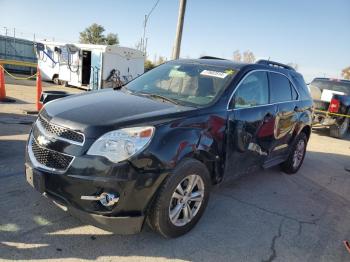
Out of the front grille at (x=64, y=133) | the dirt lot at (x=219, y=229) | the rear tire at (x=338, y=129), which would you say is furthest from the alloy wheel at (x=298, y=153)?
the rear tire at (x=338, y=129)

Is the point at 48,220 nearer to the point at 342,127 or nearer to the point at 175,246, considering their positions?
the point at 175,246

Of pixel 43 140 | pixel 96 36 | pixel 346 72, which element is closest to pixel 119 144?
pixel 43 140

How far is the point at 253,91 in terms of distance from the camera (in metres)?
4.28

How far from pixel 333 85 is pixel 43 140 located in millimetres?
11654

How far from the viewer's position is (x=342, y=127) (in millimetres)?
11211

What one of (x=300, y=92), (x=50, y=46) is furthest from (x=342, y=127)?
(x=50, y=46)

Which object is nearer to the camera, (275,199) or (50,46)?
(275,199)

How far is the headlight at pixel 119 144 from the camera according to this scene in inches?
108

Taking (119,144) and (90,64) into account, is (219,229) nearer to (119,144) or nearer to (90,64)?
(119,144)

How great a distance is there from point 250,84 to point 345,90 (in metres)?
9.35

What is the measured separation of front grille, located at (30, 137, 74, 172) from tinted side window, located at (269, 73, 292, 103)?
2.98 m

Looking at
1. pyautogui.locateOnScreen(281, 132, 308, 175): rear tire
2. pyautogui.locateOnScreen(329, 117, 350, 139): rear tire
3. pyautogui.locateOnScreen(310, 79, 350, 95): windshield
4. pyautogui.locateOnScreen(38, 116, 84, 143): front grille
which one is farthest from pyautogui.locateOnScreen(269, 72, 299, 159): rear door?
pyautogui.locateOnScreen(310, 79, 350, 95): windshield

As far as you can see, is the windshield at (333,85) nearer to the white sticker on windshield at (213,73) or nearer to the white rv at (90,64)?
the white rv at (90,64)

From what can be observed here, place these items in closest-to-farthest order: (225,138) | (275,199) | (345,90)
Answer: (225,138) → (275,199) → (345,90)
